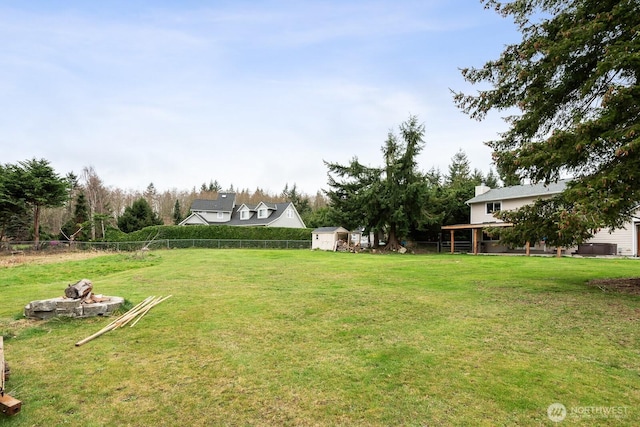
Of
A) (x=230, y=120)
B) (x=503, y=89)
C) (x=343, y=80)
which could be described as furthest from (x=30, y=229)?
(x=503, y=89)

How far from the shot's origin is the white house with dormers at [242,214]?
39594 mm

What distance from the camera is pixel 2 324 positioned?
5887 mm

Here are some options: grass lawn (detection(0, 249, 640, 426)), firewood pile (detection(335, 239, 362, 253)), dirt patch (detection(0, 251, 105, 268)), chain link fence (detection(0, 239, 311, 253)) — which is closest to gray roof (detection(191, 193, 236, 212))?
chain link fence (detection(0, 239, 311, 253))

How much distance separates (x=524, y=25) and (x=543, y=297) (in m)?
7.78

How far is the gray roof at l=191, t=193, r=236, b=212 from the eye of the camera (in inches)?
1657

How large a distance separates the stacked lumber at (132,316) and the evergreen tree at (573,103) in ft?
28.5

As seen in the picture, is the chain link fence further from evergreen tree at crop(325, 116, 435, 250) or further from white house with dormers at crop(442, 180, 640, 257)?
white house with dormers at crop(442, 180, 640, 257)

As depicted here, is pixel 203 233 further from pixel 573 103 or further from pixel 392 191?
pixel 573 103

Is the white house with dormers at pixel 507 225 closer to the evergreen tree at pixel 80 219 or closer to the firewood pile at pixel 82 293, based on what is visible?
the firewood pile at pixel 82 293

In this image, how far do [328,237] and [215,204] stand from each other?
20.5 m

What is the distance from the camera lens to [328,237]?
2962cm

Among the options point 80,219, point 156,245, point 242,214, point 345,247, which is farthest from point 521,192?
point 80,219

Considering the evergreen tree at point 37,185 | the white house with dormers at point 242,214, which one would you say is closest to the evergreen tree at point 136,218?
the white house with dormers at point 242,214

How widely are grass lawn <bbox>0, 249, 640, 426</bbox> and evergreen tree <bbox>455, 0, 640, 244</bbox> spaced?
2266mm
